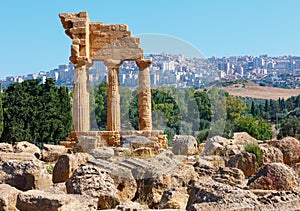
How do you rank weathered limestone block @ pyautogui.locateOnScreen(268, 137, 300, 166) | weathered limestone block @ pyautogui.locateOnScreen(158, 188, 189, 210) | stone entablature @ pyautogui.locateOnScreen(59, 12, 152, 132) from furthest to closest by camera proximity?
stone entablature @ pyautogui.locateOnScreen(59, 12, 152, 132) < weathered limestone block @ pyautogui.locateOnScreen(268, 137, 300, 166) < weathered limestone block @ pyautogui.locateOnScreen(158, 188, 189, 210)

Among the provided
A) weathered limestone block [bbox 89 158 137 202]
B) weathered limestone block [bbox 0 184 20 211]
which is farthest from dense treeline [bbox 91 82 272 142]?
weathered limestone block [bbox 0 184 20 211]

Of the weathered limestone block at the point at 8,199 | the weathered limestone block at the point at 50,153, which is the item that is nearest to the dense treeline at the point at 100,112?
the weathered limestone block at the point at 50,153

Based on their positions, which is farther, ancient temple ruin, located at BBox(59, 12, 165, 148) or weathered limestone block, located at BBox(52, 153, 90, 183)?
ancient temple ruin, located at BBox(59, 12, 165, 148)

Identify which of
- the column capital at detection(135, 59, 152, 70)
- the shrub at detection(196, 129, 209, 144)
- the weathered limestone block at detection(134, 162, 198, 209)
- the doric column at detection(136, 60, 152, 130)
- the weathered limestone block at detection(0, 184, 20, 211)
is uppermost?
the column capital at detection(135, 59, 152, 70)

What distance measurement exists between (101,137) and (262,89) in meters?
151

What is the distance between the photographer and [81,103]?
85.8 ft

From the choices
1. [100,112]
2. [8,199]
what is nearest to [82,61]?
[8,199]

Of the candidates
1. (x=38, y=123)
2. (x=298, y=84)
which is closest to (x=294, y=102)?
(x=298, y=84)

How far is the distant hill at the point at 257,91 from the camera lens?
143 meters

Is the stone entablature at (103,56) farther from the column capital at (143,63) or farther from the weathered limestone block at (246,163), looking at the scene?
the weathered limestone block at (246,163)

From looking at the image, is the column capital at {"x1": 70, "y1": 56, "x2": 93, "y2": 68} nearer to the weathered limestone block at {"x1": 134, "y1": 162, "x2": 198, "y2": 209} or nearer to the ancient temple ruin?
the ancient temple ruin

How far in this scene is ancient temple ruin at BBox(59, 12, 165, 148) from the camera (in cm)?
2572

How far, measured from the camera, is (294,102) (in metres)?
129

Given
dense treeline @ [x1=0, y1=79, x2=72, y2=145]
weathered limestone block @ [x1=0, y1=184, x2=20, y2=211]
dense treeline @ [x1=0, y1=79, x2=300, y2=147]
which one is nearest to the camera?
weathered limestone block @ [x1=0, y1=184, x2=20, y2=211]
